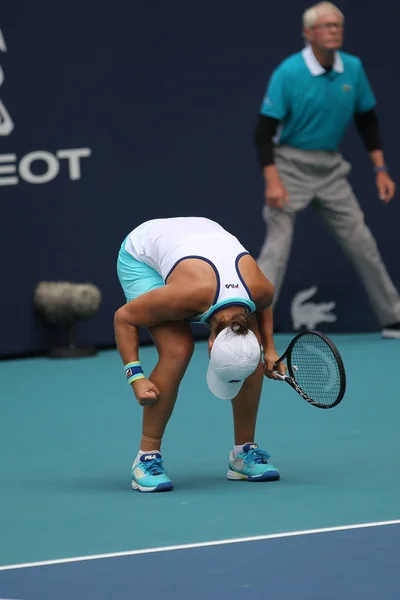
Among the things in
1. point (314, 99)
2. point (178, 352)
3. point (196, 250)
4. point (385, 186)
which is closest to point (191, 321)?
point (178, 352)

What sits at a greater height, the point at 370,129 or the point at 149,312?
the point at 370,129

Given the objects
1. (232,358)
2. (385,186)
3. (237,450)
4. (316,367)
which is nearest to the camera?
(232,358)

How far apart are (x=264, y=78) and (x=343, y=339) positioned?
1.79 m

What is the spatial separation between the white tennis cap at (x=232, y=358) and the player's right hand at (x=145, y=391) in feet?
0.71

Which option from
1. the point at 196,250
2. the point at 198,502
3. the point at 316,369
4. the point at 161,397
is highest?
the point at 196,250

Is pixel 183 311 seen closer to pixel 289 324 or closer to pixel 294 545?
pixel 294 545

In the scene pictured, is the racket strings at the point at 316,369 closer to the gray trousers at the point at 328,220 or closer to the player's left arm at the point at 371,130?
the gray trousers at the point at 328,220

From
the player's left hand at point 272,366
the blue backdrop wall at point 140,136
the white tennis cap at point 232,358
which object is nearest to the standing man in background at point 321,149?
the blue backdrop wall at point 140,136

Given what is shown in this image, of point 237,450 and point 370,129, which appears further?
point 370,129

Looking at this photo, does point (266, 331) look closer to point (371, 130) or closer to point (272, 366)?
point (272, 366)

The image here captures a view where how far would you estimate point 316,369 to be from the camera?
17.9 ft

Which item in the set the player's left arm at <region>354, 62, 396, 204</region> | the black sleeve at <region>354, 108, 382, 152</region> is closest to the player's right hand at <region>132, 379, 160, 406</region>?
the player's left arm at <region>354, 62, 396, 204</region>

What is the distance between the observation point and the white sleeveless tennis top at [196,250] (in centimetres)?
538

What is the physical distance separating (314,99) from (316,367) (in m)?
4.03
